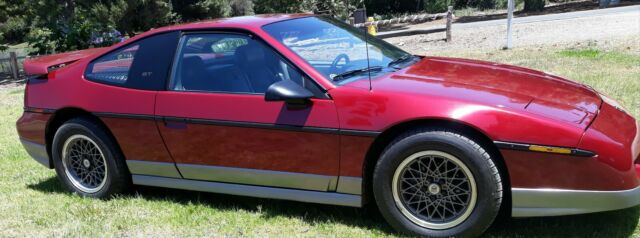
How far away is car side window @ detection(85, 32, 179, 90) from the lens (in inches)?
163

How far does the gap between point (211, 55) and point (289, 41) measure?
0.60 metres

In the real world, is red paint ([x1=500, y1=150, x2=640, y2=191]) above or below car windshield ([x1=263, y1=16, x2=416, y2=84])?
below

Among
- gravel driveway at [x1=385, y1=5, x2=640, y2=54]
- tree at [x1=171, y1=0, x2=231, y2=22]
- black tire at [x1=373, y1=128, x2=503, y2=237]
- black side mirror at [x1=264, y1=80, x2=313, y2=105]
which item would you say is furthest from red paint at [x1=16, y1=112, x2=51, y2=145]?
tree at [x1=171, y1=0, x2=231, y2=22]

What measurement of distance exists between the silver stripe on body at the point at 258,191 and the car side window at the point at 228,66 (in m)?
0.67

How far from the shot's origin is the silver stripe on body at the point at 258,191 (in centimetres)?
358

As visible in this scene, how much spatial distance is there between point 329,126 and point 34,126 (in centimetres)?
272

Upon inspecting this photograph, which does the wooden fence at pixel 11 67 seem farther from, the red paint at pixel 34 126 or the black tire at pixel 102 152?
the black tire at pixel 102 152

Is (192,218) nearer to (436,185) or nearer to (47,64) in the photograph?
(436,185)

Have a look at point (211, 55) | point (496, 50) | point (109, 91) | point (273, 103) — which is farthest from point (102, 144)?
point (496, 50)

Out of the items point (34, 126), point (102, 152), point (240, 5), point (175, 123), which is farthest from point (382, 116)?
point (240, 5)

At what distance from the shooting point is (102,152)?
14.4 ft

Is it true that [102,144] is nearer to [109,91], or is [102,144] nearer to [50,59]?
[109,91]

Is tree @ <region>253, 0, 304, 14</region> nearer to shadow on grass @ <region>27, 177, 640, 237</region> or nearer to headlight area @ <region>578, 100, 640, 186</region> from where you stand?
shadow on grass @ <region>27, 177, 640, 237</region>

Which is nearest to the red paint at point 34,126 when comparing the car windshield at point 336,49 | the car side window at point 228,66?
the car side window at point 228,66
